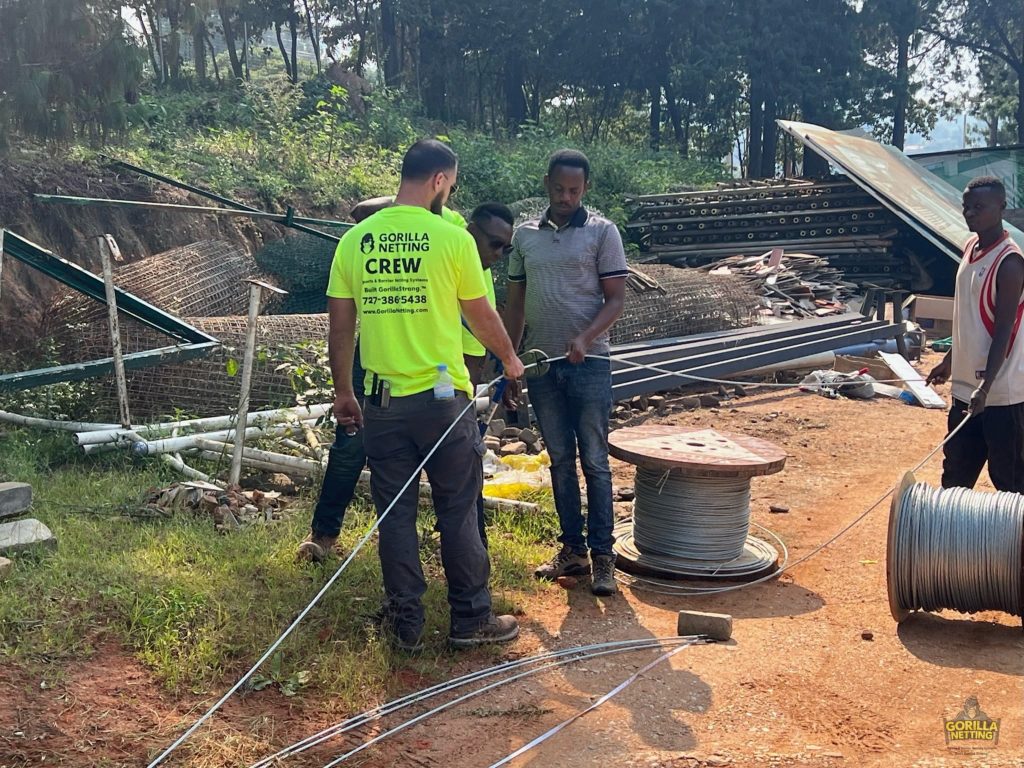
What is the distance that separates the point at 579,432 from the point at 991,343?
2145 mm

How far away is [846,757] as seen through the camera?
3512 millimetres

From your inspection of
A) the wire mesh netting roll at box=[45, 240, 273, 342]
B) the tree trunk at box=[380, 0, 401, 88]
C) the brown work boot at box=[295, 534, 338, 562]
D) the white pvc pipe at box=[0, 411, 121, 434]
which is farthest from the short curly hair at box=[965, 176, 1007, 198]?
the tree trunk at box=[380, 0, 401, 88]

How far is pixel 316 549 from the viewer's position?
5180 millimetres

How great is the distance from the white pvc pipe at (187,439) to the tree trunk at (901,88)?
33.5m

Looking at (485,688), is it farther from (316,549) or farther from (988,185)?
(988,185)

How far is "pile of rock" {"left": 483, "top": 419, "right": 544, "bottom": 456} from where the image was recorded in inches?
317

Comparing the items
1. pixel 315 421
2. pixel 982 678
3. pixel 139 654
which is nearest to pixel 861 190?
pixel 315 421

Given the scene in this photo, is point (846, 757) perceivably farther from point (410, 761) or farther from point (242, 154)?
point (242, 154)

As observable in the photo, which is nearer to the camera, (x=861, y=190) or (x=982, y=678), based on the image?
(x=982, y=678)

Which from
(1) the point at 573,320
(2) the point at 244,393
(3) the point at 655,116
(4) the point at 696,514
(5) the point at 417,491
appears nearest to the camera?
(5) the point at 417,491

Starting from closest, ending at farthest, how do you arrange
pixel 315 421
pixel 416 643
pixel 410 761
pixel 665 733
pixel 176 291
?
pixel 410 761 → pixel 665 733 → pixel 416 643 → pixel 315 421 → pixel 176 291

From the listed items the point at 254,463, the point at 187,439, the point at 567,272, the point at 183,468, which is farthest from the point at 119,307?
the point at 567,272

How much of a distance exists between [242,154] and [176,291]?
7120 mm

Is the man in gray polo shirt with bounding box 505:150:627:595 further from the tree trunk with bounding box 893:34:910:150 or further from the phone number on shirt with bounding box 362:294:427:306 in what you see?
the tree trunk with bounding box 893:34:910:150
